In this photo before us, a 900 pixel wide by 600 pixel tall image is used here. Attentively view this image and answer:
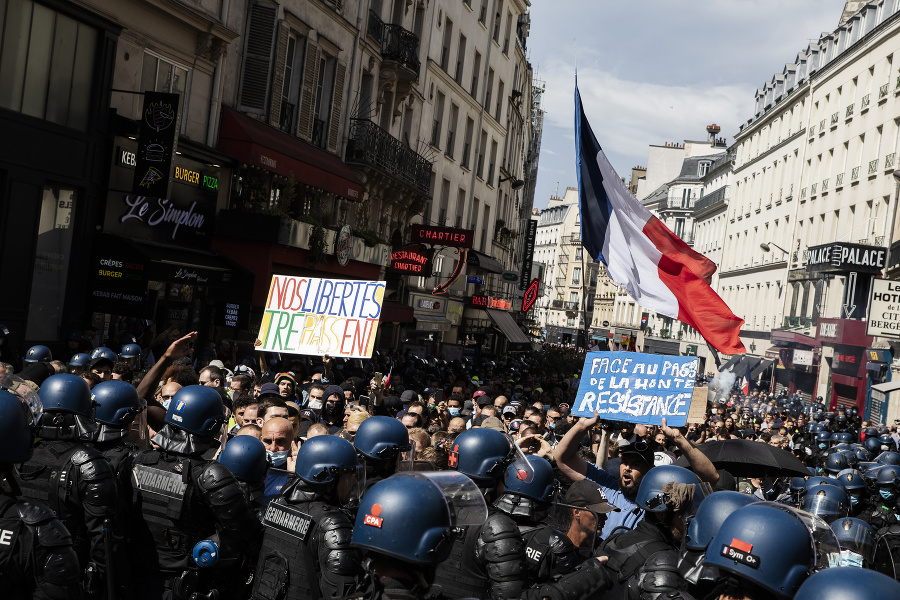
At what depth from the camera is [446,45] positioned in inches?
1215

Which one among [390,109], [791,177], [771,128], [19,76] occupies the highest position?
[771,128]

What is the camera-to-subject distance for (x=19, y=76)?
1222 centimetres

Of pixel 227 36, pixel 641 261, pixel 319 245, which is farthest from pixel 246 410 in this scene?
pixel 319 245

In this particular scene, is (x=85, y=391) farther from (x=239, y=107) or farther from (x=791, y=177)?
(x=791, y=177)

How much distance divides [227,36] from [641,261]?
32.9 ft

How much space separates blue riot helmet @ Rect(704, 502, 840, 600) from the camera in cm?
284

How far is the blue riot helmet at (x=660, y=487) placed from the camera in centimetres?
439

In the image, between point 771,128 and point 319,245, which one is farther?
point 771,128

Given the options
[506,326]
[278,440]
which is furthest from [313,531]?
[506,326]

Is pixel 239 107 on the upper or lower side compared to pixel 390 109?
lower

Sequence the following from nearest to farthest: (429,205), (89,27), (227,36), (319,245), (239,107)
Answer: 1. (89,27)
2. (227,36)
3. (239,107)
4. (319,245)
5. (429,205)

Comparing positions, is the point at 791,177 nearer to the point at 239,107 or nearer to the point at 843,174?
the point at 843,174

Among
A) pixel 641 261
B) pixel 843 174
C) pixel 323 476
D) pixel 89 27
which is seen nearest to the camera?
pixel 323 476

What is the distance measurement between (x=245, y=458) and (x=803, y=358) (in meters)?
39.0
